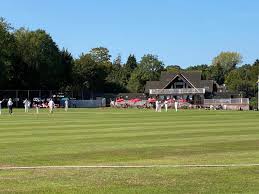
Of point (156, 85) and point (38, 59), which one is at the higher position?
point (38, 59)

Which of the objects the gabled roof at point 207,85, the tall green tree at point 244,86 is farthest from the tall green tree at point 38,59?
the tall green tree at point 244,86

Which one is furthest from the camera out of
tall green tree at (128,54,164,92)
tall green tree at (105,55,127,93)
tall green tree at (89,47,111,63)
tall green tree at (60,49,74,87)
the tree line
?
tall green tree at (89,47,111,63)

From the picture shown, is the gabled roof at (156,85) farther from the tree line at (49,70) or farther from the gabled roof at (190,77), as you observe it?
the tree line at (49,70)

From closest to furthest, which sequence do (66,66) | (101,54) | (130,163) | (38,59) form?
1. (130,163)
2. (38,59)
3. (66,66)
4. (101,54)

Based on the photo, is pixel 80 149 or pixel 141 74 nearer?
pixel 80 149

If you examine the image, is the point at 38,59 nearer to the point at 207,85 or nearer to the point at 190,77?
the point at 190,77

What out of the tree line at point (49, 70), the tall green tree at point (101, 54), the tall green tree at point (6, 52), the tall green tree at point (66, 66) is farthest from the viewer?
the tall green tree at point (101, 54)

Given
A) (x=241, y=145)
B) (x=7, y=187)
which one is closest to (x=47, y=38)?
(x=241, y=145)

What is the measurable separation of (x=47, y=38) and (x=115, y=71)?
62.2m

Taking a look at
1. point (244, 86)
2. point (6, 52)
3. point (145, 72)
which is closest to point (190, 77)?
point (244, 86)

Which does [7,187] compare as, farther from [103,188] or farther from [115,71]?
[115,71]

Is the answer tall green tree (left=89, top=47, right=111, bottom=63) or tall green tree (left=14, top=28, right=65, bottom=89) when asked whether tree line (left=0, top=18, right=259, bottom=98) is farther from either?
tall green tree (left=89, top=47, right=111, bottom=63)

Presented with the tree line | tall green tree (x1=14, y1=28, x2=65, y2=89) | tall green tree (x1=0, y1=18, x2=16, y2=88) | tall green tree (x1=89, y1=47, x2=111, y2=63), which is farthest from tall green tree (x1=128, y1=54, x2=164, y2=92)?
tall green tree (x1=0, y1=18, x2=16, y2=88)

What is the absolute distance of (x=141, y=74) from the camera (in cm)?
17300
